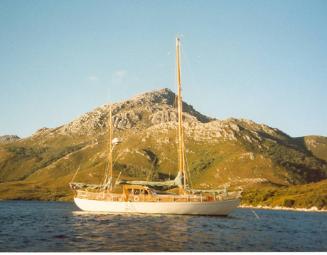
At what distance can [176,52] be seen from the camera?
51.5m

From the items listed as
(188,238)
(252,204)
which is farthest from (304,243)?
(252,204)

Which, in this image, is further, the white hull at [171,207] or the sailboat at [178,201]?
the white hull at [171,207]

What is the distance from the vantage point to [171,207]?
51.2 metres

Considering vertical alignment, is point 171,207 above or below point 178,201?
below

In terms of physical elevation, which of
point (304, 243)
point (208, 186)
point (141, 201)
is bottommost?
point (304, 243)

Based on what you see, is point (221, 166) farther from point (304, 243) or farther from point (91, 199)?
point (304, 243)

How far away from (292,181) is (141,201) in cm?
12959

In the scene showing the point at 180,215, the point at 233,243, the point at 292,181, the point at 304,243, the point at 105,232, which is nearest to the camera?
the point at 233,243

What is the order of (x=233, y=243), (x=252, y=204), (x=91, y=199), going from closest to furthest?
(x=233, y=243) < (x=91, y=199) < (x=252, y=204)

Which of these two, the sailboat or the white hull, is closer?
the sailboat

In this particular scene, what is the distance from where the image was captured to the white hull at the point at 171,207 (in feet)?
167

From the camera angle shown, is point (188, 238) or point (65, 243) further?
point (188, 238)

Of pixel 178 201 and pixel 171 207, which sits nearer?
pixel 171 207

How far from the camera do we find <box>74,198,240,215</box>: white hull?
2008 inches
